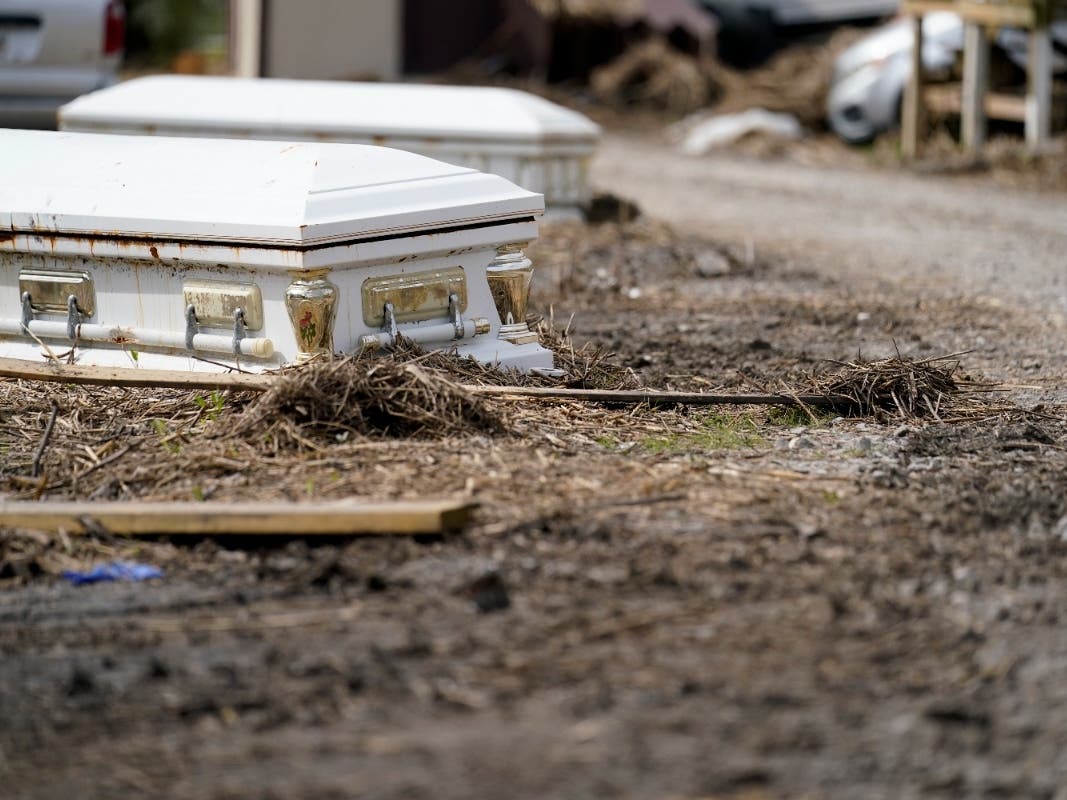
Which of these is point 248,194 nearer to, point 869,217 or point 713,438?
point 713,438

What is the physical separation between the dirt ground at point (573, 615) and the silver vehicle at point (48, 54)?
179 inches

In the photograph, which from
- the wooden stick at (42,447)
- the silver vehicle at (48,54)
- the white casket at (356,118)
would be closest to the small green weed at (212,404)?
the wooden stick at (42,447)

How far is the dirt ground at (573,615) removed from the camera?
256 centimetres

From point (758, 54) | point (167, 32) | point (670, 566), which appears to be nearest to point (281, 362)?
point (670, 566)

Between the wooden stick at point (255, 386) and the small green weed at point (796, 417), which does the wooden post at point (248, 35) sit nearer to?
the wooden stick at point (255, 386)

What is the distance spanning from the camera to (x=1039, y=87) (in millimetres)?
11695

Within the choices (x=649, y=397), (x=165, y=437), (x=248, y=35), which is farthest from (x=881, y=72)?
(x=165, y=437)

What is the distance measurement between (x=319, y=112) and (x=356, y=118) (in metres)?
0.20

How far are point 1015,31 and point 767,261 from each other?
575cm

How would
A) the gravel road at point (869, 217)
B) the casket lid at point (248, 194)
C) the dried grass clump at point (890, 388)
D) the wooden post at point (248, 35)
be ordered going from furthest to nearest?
the wooden post at point (248, 35) < the gravel road at point (869, 217) < the dried grass clump at point (890, 388) < the casket lid at point (248, 194)

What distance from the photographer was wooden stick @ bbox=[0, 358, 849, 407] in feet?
14.4

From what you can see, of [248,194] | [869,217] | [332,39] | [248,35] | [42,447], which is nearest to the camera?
[42,447]

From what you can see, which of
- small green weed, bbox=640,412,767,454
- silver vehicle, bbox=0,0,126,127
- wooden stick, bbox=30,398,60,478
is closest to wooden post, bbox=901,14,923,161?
silver vehicle, bbox=0,0,126,127

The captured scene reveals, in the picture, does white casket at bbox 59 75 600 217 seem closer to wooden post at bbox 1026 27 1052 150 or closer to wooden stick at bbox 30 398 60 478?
wooden stick at bbox 30 398 60 478
